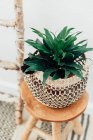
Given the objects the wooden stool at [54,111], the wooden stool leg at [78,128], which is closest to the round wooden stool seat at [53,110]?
the wooden stool at [54,111]

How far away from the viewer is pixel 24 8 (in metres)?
1.23

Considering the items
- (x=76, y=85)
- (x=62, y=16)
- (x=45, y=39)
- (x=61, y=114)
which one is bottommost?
(x=61, y=114)

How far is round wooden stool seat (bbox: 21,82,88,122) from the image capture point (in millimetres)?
1051

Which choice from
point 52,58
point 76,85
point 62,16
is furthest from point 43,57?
point 62,16

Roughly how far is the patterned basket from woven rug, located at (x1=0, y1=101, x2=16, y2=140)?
0.48 m

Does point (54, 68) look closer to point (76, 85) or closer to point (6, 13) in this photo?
point (76, 85)

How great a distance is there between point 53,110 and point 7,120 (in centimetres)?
51

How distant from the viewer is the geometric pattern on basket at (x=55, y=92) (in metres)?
1.00

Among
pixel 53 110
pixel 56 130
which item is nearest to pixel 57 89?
pixel 53 110

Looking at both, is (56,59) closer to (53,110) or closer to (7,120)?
(53,110)

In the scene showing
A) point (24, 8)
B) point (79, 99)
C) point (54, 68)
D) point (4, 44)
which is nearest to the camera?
point (54, 68)

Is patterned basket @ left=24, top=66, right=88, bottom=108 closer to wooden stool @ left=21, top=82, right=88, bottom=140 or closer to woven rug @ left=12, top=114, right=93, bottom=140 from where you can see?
wooden stool @ left=21, top=82, right=88, bottom=140

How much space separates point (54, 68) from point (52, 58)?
0.04m

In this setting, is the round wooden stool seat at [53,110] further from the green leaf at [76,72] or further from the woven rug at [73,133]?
the woven rug at [73,133]
